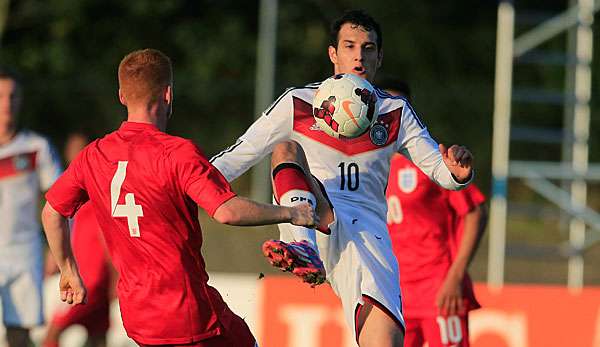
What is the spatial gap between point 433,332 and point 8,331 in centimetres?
299

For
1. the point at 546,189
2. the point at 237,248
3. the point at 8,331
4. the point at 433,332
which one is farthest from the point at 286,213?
the point at 237,248

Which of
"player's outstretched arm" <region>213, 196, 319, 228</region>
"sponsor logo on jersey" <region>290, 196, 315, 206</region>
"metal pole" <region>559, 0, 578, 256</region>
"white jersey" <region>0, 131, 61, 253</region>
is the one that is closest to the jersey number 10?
"sponsor logo on jersey" <region>290, 196, 315, 206</region>

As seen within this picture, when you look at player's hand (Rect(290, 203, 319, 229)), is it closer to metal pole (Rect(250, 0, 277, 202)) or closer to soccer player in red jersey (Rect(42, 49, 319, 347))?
soccer player in red jersey (Rect(42, 49, 319, 347))

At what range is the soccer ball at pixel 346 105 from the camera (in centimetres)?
602

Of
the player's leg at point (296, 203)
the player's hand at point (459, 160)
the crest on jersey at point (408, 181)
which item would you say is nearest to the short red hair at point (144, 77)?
the player's leg at point (296, 203)

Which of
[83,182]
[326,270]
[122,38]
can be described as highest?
[122,38]

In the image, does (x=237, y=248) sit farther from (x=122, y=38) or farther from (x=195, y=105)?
(x=122, y=38)

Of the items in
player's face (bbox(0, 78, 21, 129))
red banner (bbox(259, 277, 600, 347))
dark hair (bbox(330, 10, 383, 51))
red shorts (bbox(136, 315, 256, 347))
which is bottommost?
red banner (bbox(259, 277, 600, 347))

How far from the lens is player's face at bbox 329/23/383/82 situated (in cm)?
633

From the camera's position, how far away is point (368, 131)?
6.26m

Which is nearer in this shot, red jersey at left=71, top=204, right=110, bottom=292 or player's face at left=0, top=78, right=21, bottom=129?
player's face at left=0, top=78, right=21, bottom=129

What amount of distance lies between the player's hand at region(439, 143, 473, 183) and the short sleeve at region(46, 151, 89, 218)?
169 cm

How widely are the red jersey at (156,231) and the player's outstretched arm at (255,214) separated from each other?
0.14 metres

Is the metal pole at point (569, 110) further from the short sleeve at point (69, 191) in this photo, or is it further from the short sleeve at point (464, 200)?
the short sleeve at point (69, 191)
